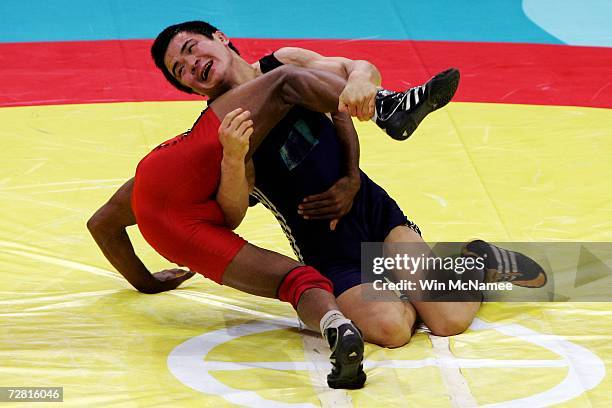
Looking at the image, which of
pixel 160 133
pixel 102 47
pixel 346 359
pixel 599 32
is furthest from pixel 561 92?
pixel 346 359

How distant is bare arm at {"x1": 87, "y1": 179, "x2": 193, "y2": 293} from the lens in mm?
3803

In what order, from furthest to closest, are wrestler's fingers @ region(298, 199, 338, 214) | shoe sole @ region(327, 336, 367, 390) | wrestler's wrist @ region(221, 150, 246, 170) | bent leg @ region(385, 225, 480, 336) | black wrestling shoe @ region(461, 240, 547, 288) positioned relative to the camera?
black wrestling shoe @ region(461, 240, 547, 288) → wrestler's fingers @ region(298, 199, 338, 214) → bent leg @ region(385, 225, 480, 336) → wrestler's wrist @ region(221, 150, 246, 170) → shoe sole @ region(327, 336, 367, 390)

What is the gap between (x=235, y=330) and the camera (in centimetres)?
362

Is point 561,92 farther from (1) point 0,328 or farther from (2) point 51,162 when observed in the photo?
(1) point 0,328

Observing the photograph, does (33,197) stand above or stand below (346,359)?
below

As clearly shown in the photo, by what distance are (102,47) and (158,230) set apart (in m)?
2.86

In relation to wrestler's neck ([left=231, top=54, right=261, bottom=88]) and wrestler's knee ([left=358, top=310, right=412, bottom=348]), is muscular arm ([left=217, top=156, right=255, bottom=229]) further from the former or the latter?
wrestler's knee ([left=358, top=310, right=412, bottom=348])

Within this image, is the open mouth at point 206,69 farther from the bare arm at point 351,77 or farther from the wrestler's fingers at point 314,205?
the wrestler's fingers at point 314,205

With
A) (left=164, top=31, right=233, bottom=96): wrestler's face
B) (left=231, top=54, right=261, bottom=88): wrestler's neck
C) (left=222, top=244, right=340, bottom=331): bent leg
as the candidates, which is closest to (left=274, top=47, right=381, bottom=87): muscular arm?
(left=231, top=54, right=261, bottom=88): wrestler's neck

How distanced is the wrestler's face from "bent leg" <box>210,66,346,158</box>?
172mm

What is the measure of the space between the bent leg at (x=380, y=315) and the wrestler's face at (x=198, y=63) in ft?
2.61

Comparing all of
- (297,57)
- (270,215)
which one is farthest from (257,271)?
(270,215)

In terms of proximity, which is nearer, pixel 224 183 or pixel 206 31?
pixel 224 183

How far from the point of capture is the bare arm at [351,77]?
3.22 meters
